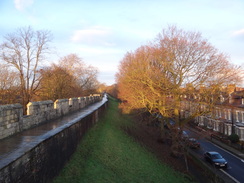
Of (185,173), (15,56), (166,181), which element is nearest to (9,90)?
(15,56)

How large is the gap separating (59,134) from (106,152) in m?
3.70

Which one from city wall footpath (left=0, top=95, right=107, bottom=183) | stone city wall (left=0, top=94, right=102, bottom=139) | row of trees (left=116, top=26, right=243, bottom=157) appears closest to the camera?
city wall footpath (left=0, top=95, right=107, bottom=183)

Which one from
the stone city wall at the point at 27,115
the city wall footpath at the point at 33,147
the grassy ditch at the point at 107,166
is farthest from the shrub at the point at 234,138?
the city wall footpath at the point at 33,147

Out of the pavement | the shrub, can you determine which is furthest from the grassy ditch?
the shrub

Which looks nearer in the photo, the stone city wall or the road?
the stone city wall

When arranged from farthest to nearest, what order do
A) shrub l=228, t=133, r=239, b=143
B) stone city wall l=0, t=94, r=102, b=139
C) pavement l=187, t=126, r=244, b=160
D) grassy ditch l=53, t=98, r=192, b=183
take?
shrub l=228, t=133, r=239, b=143, pavement l=187, t=126, r=244, b=160, grassy ditch l=53, t=98, r=192, b=183, stone city wall l=0, t=94, r=102, b=139

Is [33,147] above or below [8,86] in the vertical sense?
below

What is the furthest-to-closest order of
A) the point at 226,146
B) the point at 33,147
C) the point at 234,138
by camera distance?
the point at 234,138
the point at 226,146
the point at 33,147

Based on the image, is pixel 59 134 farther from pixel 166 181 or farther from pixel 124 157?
pixel 166 181

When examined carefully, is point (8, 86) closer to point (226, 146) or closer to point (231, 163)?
point (231, 163)

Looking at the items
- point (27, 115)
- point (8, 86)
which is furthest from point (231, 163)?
point (8, 86)

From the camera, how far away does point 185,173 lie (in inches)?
487

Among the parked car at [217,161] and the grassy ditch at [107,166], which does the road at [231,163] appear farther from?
the grassy ditch at [107,166]

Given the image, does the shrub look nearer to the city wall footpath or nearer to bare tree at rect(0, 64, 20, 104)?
the city wall footpath
